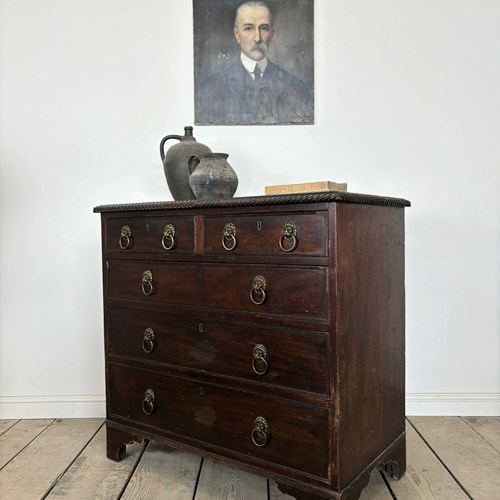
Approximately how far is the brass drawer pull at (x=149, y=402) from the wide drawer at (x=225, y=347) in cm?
13

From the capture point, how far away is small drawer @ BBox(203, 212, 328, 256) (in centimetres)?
147

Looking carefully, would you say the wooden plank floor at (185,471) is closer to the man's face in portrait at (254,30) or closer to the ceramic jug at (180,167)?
the ceramic jug at (180,167)

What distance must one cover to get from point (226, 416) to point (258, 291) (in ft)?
1.52

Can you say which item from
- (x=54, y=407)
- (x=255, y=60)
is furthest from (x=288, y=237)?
(x=54, y=407)

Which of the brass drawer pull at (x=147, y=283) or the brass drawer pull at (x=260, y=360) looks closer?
the brass drawer pull at (x=260, y=360)

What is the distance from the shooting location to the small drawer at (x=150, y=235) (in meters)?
1.79

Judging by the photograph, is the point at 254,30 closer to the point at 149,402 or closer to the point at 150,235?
the point at 150,235

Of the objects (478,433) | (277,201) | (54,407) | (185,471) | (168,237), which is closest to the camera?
(277,201)

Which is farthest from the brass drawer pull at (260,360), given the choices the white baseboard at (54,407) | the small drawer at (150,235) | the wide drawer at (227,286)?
the white baseboard at (54,407)

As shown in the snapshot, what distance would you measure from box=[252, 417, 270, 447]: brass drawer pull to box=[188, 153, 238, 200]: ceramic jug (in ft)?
2.64

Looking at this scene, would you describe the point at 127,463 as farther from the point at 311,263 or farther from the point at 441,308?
the point at 441,308

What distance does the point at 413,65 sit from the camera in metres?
2.39

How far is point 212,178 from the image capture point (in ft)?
6.02

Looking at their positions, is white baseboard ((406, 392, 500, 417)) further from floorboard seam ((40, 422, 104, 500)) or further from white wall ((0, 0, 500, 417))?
floorboard seam ((40, 422, 104, 500))
